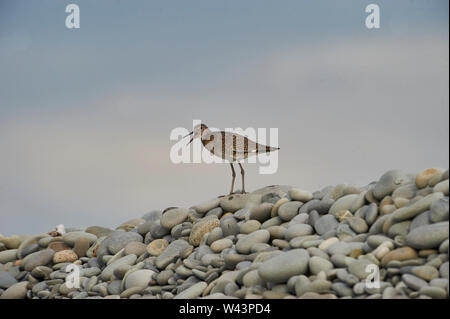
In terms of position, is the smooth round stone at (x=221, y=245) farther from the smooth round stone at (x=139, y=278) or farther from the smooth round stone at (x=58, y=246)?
the smooth round stone at (x=58, y=246)

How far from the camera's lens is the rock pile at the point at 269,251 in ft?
9.91

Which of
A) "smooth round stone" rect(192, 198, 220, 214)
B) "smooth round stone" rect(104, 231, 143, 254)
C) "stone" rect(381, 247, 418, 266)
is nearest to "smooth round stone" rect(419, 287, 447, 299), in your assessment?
"stone" rect(381, 247, 418, 266)

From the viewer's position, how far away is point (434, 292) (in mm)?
2805

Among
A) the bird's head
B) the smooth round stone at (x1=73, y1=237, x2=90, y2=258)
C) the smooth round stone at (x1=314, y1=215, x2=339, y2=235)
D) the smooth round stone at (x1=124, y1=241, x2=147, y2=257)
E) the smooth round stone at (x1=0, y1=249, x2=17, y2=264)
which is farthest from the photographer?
the smooth round stone at (x1=0, y1=249, x2=17, y2=264)

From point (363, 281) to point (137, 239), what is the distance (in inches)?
84.0

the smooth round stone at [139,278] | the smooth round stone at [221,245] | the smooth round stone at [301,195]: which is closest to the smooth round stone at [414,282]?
the smooth round stone at [301,195]

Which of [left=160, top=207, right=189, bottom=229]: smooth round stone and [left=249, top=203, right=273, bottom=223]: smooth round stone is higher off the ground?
[left=249, top=203, right=273, bottom=223]: smooth round stone

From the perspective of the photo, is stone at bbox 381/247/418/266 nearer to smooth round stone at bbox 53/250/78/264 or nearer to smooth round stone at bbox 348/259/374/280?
smooth round stone at bbox 348/259/374/280

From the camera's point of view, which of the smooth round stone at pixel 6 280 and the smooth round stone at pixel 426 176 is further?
the smooth round stone at pixel 6 280

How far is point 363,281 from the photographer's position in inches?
118

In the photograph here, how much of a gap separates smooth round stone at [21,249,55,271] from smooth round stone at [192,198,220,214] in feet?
Answer: 4.28

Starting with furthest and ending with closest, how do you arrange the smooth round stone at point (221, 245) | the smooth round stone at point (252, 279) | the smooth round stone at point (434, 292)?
1. the smooth round stone at point (221, 245)
2. the smooth round stone at point (252, 279)
3. the smooth round stone at point (434, 292)

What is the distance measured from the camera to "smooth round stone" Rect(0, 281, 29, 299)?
171 inches
